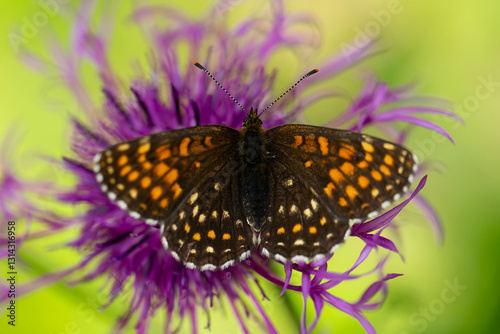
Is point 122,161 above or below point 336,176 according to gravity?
below

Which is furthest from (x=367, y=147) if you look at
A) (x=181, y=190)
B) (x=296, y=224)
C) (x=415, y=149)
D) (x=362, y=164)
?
(x=415, y=149)

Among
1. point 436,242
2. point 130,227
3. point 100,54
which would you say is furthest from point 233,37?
point 436,242

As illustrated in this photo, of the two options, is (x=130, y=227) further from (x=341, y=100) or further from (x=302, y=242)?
(x=341, y=100)

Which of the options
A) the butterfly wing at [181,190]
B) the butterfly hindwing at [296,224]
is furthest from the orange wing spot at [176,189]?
the butterfly hindwing at [296,224]

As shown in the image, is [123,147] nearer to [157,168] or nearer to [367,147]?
[157,168]

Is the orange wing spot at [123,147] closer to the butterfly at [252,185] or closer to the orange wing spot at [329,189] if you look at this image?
the butterfly at [252,185]
